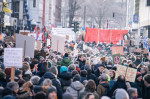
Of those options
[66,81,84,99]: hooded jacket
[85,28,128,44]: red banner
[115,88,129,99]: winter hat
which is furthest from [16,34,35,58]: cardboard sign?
[85,28,128,44]: red banner

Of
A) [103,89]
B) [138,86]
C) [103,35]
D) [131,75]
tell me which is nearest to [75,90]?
[103,89]

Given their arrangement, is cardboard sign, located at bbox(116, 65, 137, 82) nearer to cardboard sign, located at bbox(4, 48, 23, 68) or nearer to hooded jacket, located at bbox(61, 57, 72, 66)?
cardboard sign, located at bbox(4, 48, 23, 68)

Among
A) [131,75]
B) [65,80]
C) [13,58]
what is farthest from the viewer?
[131,75]

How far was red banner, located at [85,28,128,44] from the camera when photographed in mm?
29094

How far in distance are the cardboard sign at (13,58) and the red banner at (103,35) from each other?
18424mm

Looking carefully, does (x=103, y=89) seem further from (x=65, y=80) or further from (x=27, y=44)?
(x=27, y=44)

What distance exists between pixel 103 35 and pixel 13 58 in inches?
748

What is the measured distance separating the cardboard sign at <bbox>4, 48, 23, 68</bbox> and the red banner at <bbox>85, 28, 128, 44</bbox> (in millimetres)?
18424

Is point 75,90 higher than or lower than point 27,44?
lower

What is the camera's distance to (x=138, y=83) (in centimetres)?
1198

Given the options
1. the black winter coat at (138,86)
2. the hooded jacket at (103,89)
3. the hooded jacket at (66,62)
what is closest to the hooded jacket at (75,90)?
the hooded jacket at (103,89)

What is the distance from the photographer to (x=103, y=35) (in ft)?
96.3

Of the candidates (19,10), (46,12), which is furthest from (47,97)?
(46,12)

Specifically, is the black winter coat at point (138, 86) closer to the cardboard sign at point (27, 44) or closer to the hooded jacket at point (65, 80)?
the hooded jacket at point (65, 80)
